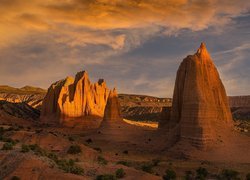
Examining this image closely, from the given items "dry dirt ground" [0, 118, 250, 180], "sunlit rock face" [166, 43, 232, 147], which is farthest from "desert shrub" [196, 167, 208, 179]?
"sunlit rock face" [166, 43, 232, 147]

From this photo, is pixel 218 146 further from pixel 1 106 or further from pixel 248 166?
pixel 1 106

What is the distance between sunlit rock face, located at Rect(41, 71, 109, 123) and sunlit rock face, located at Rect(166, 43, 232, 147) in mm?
42229

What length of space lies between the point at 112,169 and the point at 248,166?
17863mm

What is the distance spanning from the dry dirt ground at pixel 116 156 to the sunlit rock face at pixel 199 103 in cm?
162

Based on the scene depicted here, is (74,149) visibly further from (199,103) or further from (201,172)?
(199,103)

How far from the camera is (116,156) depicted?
39438 mm

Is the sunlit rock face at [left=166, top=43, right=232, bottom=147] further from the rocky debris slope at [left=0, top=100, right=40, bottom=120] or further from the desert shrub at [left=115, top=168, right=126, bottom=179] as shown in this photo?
the rocky debris slope at [left=0, top=100, right=40, bottom=120]

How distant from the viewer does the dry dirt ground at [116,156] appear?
21359 mm

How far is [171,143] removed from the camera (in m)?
43.7

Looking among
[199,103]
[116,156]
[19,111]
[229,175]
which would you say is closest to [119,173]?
[229,175]

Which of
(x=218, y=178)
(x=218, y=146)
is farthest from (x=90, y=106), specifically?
(x=218, y=178)

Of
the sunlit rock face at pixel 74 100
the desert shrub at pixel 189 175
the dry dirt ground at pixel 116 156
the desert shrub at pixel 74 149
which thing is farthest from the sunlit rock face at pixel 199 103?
the sunlit rock face at pixel 74 100

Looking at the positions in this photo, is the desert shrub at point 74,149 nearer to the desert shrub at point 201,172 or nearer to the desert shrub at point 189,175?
the desert shrub at point 189,175

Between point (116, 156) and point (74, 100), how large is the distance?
51.1 metres
